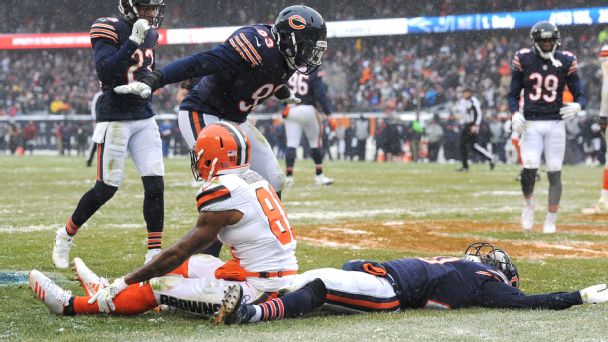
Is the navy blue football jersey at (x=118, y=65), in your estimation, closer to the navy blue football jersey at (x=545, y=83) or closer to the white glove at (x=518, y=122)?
the white glove at (x=518, y=122)

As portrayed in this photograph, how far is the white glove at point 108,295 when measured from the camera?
14.3 ft

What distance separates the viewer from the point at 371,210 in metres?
10.7

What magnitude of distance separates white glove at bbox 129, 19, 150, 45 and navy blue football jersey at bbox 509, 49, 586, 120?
4269mm

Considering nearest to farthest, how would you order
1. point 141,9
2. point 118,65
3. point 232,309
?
1. point 232,309
2. point 118,65
3. point 141,9

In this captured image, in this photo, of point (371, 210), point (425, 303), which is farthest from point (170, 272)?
point (371, 210)

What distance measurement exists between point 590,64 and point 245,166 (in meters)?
25.7

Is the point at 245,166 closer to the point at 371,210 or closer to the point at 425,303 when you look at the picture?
the point at 425,303

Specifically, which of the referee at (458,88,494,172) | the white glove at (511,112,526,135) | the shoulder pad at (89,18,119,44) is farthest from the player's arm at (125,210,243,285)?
the referee at (458,88,494,172)

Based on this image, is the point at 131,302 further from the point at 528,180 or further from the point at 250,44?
the point at 528,180

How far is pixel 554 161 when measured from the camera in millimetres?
8664

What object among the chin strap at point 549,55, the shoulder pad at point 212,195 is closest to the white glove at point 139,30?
the shoulder pad at point 212,195

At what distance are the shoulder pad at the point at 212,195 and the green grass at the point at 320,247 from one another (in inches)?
22.9

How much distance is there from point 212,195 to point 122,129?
7.48ft

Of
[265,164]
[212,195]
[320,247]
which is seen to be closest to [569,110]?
[320,247]
